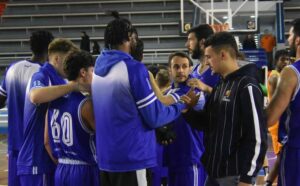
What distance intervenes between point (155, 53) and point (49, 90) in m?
14.6

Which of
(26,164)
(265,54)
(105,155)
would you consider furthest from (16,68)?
(265,54)

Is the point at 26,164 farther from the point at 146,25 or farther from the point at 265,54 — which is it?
the point at 146,25

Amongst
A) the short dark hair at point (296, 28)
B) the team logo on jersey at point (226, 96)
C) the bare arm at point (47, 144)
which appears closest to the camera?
the team logo on jersey at point (226, 96)

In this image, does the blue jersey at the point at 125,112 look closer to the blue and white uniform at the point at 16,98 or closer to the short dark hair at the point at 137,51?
the short dark hair at the point at 137,51

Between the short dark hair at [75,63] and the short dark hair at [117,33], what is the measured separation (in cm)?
17

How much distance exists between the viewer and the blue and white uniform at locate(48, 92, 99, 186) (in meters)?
3.44

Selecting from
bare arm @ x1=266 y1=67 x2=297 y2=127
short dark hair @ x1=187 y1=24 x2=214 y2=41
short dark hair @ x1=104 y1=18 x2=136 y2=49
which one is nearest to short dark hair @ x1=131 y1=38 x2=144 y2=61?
short dark hair @ x1=104 y1=18 x2=136 y2=49

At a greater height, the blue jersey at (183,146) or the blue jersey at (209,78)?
the blue jersey at (209,78)

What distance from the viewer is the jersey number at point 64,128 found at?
11.3 feet

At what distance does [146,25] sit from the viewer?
18.8m

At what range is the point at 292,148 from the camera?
3324 millimetres

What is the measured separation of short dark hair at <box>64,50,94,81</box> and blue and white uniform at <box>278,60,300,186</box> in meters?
1.37

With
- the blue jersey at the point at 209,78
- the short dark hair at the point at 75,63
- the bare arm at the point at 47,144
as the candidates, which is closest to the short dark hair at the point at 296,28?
the blue jersey at the point at 209,78

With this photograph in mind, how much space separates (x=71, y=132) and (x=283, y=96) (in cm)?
141
